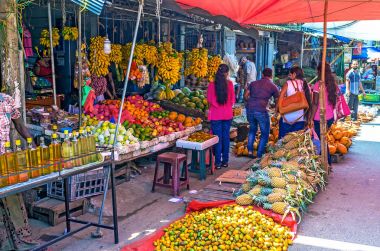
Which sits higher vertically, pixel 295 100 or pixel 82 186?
pixel 295 100

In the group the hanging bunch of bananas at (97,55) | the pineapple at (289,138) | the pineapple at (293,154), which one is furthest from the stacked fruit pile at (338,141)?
the hanging bunch of bananas at (97,55)

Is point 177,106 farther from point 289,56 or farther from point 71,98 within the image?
point 289,56

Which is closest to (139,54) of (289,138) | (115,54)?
(115,54)

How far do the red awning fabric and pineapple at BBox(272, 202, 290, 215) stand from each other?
3568 millimetres

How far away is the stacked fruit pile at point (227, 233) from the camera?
171 inches

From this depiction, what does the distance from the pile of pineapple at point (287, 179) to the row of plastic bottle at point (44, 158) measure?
2.09m

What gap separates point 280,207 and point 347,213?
1330 mm

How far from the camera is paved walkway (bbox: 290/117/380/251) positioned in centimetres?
486

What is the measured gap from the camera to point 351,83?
47.4 ft

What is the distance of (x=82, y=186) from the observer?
5586 mm

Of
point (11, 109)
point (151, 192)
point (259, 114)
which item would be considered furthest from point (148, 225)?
point (259, 114)

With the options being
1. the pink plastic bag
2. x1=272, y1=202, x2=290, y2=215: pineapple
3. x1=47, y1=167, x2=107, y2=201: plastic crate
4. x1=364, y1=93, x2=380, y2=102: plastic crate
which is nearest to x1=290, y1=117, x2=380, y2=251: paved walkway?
x1=272, y1=202, x2=290, y2=215: pineapple

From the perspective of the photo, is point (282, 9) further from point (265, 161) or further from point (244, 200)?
point (244, 200)

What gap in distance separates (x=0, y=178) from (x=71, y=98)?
643 centimetres
